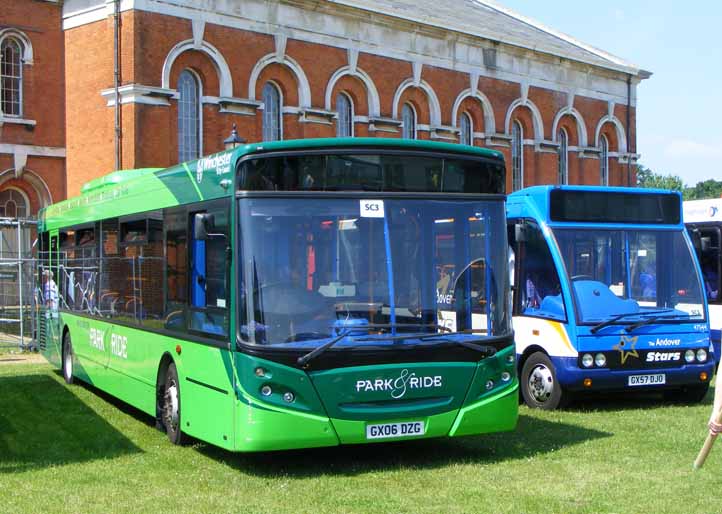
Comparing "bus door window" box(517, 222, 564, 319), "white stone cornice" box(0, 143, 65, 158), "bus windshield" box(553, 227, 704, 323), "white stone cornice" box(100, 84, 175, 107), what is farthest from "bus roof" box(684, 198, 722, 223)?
"white stone cornice" box(0, 143, 65, 158)

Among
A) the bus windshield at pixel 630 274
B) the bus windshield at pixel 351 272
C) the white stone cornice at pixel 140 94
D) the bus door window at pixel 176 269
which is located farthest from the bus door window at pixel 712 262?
the white stone cornice at pixel 140 94

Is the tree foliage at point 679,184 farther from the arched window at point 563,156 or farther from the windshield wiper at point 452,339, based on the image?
the windshield wiper at point 452,339

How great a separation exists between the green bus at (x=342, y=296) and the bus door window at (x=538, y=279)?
10.7ft

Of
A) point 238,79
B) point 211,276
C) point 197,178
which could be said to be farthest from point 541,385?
point 238,79

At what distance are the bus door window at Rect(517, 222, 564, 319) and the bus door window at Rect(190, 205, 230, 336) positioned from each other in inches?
181

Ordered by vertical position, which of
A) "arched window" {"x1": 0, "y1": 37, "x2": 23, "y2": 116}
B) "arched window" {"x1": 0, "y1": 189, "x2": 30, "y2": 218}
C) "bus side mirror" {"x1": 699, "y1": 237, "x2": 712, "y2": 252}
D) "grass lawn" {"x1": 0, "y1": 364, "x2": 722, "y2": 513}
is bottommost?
"grass lawn" {"x1": 0, "y1": 364, "x2": 722, "y2": 513}

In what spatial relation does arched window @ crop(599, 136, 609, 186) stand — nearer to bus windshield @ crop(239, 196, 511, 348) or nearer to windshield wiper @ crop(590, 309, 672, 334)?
windshield wiper @ crop(590, 309, 672, 334)

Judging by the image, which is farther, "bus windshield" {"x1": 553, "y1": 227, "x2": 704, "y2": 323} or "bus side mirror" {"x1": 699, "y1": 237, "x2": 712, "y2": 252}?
"bus side mirror" {"x1": 699, "y1": 237, "x2": 712, "y2": 252}

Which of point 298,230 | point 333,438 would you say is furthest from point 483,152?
point 333,438

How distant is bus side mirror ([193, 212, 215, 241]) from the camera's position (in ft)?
29.2

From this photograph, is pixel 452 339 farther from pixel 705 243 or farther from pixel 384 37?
pixel 384 37

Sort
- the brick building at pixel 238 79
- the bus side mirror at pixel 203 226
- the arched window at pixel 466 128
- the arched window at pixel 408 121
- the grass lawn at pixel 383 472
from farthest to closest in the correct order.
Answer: the arched window at pixel 466 128 < the arched window at pixel 408 121 < the brick building at pixel 238 79 < the bus side mirror at pixel 203 226 < the grass lawn at pixel 383 472

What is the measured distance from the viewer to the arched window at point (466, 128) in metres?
40.9

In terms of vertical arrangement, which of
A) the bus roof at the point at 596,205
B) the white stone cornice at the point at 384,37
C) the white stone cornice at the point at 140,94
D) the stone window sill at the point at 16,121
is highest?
the white stone cornice at the point at 384,37
